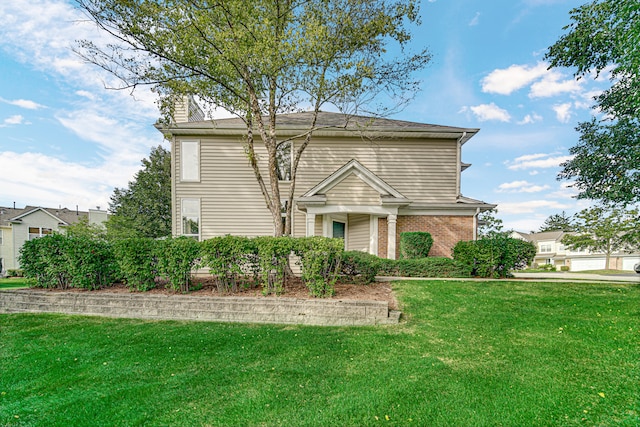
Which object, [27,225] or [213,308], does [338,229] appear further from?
[27,225]

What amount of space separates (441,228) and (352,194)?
3.76 meters

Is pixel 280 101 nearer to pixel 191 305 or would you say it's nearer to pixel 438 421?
pixel 191 305

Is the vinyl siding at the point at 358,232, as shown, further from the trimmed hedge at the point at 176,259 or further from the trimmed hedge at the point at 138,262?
the trimmed hedge at the point at 138,262

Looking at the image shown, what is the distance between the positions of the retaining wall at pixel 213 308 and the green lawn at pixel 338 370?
0.29 metres

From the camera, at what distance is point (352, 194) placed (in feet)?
34.9

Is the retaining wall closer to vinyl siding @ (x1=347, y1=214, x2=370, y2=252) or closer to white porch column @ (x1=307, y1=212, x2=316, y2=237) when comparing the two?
white porch column @ (x1=307, y1=212, x2=316, y2=237)

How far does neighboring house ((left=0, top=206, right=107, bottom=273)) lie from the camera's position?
2792 cm

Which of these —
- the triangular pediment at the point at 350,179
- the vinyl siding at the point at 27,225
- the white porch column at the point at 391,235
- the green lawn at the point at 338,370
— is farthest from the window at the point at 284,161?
→ the vinyl siding at the point at 27,225

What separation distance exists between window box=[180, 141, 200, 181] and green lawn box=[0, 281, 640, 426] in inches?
275

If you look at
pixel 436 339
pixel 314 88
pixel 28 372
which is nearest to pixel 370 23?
pixel 314 88

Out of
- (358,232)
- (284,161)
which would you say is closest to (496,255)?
(358,232)

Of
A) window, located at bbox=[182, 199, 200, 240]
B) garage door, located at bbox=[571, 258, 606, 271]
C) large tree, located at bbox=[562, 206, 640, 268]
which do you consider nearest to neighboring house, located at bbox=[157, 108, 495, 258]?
window, located at bbox=[182, 199, 200, 240]

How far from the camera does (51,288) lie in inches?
281

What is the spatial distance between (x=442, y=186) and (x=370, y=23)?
6.79 metres
